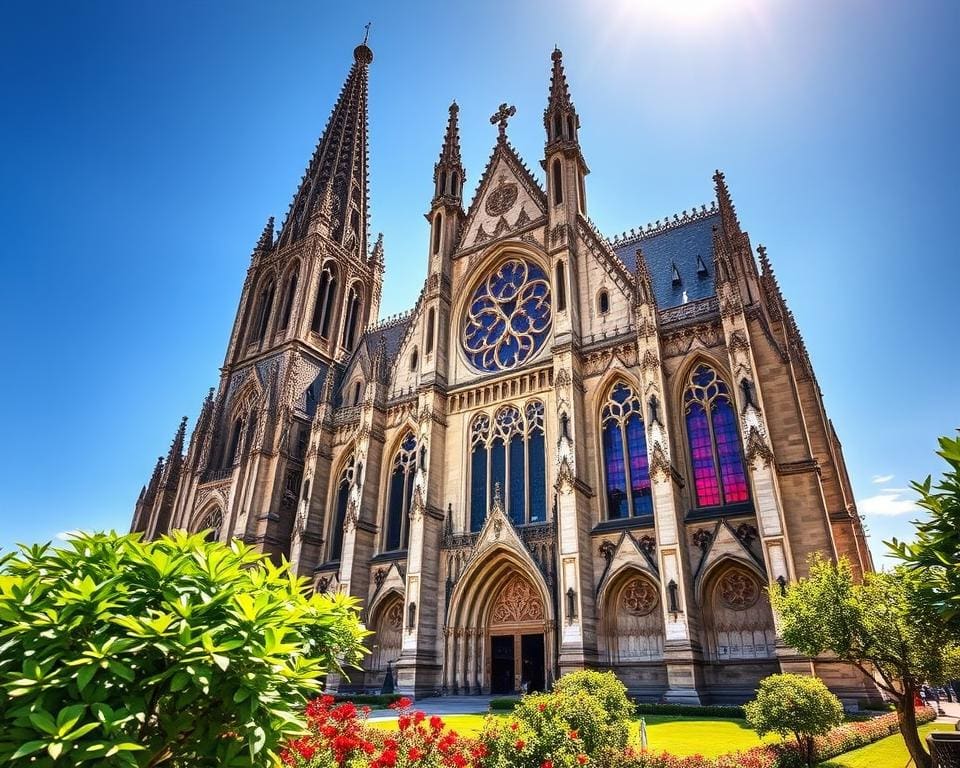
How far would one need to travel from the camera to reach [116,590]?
487 centimetres

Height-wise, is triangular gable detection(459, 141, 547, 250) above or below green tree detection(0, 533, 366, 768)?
above

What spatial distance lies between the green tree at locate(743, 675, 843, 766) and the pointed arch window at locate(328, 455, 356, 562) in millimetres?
23788

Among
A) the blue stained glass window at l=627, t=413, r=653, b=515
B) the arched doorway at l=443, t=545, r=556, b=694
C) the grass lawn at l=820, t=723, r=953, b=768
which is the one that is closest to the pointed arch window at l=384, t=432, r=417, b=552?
the arched doorway at l=443, t=545, r=556, b=694

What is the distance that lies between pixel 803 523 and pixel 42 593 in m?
21.0

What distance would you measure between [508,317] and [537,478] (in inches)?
364

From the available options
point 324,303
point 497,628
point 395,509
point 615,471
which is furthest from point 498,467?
point 324,303

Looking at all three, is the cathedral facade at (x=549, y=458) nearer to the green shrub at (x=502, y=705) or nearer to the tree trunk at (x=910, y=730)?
the green shrub at (x=502, y=705)

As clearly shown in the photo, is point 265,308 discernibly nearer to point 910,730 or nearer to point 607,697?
point 607,697

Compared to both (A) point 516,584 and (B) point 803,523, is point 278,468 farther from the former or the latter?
(B) point 803,523

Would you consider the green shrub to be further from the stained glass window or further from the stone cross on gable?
the stone cross on gable

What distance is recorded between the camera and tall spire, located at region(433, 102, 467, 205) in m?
37.2

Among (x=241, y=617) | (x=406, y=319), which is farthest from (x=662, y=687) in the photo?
(x=406, y=319)

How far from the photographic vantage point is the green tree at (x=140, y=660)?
4086mm

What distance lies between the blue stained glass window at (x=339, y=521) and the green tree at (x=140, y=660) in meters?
27.3
